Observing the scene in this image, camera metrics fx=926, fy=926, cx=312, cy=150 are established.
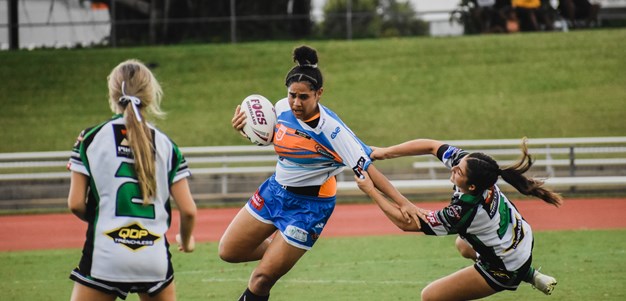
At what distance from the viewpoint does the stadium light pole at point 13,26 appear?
2989cm

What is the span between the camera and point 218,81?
29.0 m

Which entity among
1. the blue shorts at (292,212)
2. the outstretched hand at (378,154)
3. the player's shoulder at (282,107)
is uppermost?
the player's shoulder at (282,107)

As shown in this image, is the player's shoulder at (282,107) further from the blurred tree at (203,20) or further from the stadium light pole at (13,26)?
the stadium light pole at (13,26)

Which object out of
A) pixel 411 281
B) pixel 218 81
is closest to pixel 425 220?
pixel 411 281

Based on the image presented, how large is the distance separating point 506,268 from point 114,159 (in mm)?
3185

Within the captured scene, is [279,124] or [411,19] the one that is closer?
[279,124]

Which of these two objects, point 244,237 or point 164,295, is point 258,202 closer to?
point 244,237

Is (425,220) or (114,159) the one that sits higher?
(114,159)

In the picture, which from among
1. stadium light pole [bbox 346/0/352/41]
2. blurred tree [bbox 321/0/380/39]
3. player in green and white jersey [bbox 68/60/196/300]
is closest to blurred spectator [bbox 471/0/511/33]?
blurred tree [bbox 321/0/380/39]

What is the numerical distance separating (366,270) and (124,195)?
242 inches

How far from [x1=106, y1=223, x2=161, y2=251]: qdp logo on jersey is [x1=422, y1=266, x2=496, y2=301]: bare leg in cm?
271

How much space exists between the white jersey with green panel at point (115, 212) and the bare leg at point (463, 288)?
2638 millimetres

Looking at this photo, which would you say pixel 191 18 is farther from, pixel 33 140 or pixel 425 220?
pixel 425 220

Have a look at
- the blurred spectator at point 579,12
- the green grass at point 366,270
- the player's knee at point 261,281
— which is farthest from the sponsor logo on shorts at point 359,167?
the blurred spectator at point 579,12
